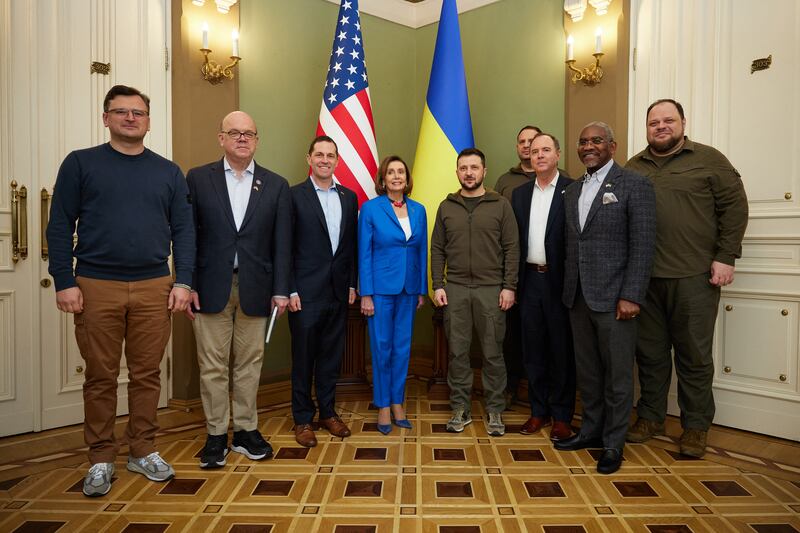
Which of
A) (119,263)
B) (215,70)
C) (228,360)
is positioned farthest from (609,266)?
(215,70)

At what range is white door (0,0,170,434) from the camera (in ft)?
9.36

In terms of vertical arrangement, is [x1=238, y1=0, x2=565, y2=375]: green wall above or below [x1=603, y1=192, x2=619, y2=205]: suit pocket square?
above

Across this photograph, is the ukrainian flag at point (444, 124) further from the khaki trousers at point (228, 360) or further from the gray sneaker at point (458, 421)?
the khaki trousers at point (228, 360)

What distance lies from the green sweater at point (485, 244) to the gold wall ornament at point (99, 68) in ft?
6.89

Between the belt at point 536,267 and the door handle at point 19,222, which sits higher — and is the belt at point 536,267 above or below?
below

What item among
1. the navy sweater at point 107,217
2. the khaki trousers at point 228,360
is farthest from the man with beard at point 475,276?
the navy sweater at point 107,217

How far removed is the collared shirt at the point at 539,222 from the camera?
9.80 feet

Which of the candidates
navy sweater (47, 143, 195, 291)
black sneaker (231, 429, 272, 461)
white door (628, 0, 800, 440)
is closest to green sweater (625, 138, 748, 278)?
white door (628, 0, 800, 440)

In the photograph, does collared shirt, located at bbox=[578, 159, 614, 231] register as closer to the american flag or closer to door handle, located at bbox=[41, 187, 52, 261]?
the american flag

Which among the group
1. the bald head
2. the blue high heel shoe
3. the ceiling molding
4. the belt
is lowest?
the blue high heel shoe

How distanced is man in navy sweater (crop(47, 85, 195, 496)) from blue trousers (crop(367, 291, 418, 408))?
1.02m

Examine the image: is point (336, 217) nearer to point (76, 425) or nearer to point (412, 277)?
point (412, 277)

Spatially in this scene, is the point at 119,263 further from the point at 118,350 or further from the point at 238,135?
the point at 238,135

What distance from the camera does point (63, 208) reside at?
221cm
